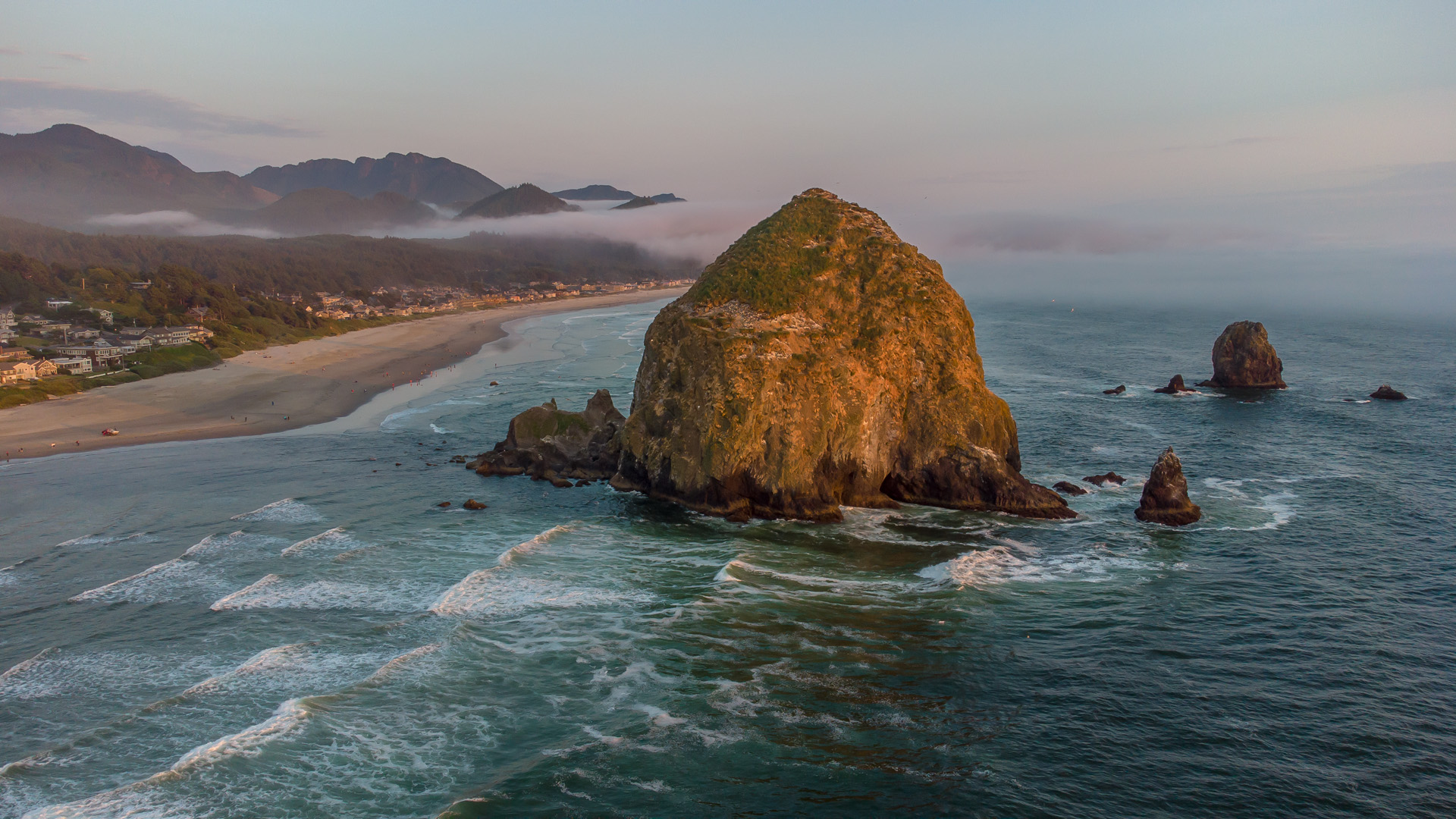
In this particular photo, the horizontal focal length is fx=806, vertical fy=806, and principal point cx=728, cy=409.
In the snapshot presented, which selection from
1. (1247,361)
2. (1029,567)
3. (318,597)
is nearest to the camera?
(318,597)

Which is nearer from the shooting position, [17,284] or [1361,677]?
[1361,677]

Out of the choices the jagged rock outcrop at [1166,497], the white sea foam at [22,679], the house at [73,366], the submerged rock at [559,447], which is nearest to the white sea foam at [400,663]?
the white sea foam at [22,679]

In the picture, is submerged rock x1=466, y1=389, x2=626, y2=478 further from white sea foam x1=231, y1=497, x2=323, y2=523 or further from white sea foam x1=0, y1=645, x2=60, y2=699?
white sea foam x1=0, y1=645, x2=60, y2=699

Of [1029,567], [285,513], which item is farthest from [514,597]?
[1029,567]

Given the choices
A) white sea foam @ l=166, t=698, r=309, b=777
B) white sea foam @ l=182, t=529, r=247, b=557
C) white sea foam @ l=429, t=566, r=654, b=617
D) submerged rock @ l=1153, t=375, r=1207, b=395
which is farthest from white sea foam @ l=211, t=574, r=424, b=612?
submerged rock @ l=1153, t=375, r=1207, b=395

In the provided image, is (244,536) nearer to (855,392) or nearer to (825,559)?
(825,559)

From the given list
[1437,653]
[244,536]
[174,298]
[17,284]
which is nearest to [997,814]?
[1437,653]

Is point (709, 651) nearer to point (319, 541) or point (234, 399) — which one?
point (319, 541)
